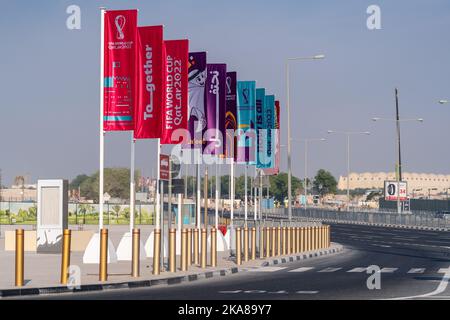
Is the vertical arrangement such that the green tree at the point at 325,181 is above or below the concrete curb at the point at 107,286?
above

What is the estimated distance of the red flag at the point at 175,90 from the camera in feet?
109

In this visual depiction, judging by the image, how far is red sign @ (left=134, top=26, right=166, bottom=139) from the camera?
30078 millimetres

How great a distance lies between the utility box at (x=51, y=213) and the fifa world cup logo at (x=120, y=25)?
9496 millimetres

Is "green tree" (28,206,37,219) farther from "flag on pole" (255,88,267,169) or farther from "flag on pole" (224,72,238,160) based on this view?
"flag on pole" (224,72,238,160)

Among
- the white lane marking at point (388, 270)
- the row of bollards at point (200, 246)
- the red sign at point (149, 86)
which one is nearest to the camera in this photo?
the row of bollards at point (200, 246)

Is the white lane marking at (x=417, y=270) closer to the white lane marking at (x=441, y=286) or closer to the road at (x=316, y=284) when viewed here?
the road at (x=316, y=284)

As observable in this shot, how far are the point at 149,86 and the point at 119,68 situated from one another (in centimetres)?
161

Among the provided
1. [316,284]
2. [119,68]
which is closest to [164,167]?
[119,68]

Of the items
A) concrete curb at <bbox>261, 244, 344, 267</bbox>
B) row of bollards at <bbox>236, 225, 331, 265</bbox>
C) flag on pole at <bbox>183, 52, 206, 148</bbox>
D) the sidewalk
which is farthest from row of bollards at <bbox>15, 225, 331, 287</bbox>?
flag on pole at <bbox>183, 52, 206, 148</bbox>

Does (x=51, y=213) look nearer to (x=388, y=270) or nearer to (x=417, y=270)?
(x=388, y=270)

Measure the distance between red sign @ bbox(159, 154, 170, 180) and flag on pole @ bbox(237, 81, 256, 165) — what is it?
805 inches

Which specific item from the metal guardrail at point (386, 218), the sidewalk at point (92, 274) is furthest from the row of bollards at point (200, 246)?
the metal guardrail at point (386, 218)

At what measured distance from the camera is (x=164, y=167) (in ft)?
85.7
